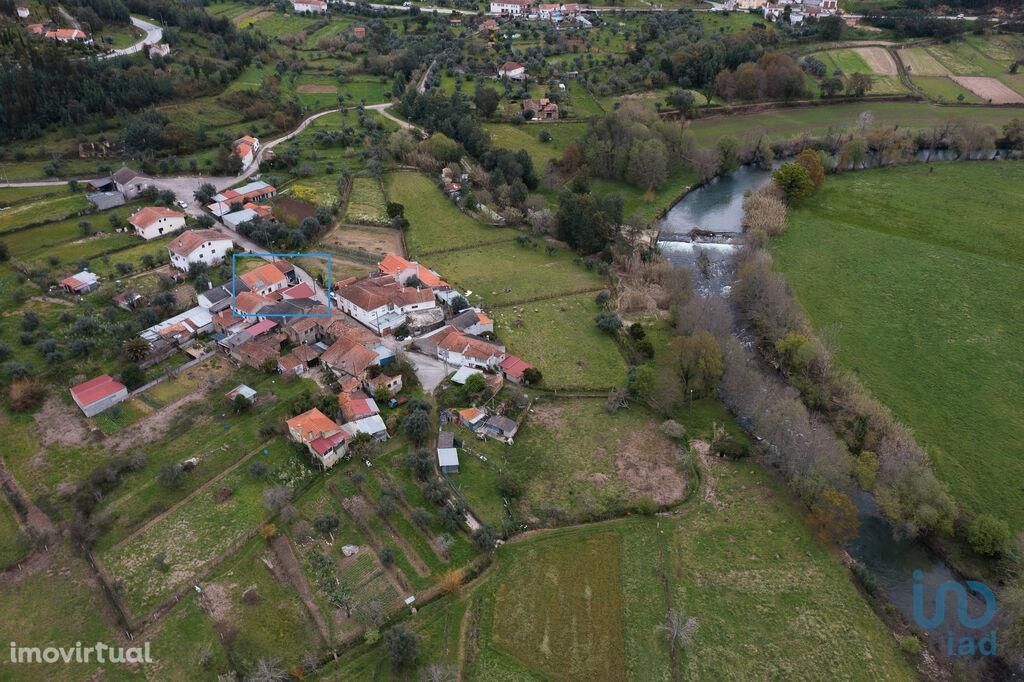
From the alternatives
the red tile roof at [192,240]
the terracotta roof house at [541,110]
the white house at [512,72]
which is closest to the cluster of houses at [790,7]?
the white house at [512,72]

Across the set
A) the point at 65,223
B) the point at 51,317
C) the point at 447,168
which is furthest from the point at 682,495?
the point at 65,223

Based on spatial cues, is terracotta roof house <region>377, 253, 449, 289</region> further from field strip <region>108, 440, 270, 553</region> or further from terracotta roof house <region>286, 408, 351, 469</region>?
field strip <region>108, 440, 270, 553</region>

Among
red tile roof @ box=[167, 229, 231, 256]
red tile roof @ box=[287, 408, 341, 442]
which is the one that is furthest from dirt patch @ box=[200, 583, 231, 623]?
red tile roof @ box=[167, 229, 231, 256]

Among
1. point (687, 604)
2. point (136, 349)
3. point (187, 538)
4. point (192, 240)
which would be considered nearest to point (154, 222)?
point (192, 240)

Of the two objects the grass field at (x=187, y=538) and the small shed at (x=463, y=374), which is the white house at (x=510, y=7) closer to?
the small shed at (x=463, y=374)

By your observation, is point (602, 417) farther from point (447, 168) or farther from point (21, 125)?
point (21, 125)
